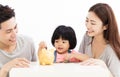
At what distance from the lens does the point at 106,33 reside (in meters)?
1.68

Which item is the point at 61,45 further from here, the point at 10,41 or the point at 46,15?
the point at 46,15

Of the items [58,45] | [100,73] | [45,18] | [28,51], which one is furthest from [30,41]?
[45,18]

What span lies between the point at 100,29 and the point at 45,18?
3.24ft

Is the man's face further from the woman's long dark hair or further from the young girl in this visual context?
the woman's long dark hair

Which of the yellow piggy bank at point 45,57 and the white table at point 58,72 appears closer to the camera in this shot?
the white table at point 58,72

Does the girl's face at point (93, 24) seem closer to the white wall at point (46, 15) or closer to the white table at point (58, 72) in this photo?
the white table at point (58, 72)

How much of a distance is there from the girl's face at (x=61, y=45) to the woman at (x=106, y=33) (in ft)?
0.49

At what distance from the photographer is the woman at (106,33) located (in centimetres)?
162

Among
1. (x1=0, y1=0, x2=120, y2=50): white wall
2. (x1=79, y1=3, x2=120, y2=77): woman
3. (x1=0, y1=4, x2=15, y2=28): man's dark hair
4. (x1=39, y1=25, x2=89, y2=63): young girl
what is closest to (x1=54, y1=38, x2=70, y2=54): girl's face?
(x1=39, y1=25, x2=89, y2=63): young girl

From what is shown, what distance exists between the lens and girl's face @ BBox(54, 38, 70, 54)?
1711 mm

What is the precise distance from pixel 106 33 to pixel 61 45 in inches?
9.6

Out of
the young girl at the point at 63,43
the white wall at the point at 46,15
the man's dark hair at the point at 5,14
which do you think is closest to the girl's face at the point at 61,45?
the young girl at the point at 63,43

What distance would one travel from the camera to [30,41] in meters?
1.80

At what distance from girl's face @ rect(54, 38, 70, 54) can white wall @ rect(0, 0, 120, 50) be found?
820 millimetres
